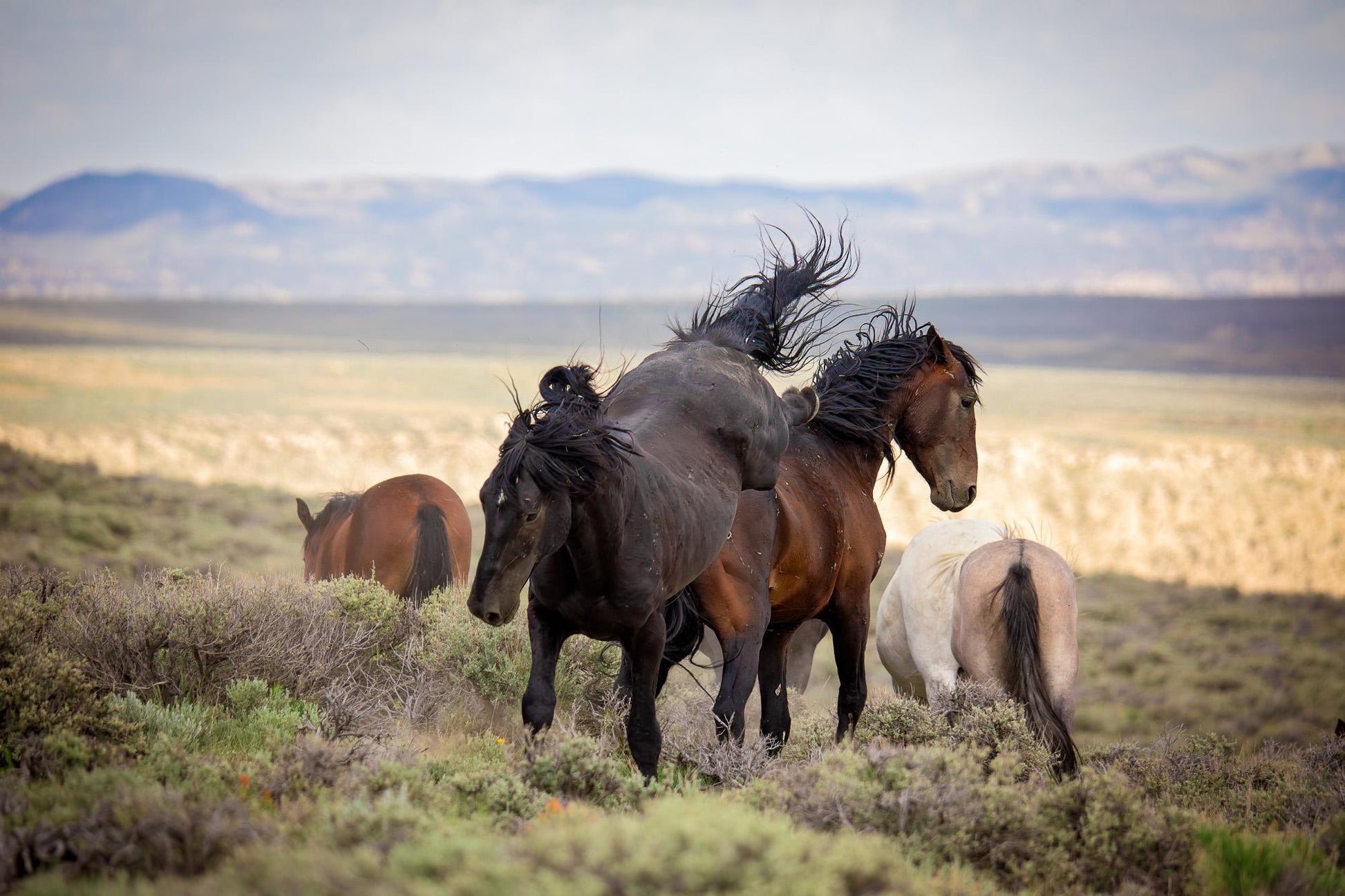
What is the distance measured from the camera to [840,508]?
206 inches

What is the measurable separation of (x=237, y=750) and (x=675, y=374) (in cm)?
230

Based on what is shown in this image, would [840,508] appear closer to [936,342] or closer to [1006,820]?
[936,342]

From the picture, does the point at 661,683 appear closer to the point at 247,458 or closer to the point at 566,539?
the point at 566,539

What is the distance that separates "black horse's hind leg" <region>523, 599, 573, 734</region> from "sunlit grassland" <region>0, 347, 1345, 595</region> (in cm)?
626

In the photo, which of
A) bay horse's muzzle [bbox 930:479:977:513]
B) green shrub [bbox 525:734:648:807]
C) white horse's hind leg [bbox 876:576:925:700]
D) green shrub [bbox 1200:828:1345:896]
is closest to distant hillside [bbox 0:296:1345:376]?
white horse's hind leg [bbox 876:576:925:700]

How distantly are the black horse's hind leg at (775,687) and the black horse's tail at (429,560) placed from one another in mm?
2662

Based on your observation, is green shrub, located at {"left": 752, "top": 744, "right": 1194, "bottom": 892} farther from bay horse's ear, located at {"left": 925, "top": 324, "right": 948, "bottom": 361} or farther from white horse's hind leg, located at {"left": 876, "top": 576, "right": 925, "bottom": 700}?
white horse's hind leg, located at {"left": 876, "top": 576, "right": 925, "bottom": 700}

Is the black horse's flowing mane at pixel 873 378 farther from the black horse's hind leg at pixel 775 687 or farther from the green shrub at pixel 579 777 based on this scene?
the green shrub at pixel 579 777

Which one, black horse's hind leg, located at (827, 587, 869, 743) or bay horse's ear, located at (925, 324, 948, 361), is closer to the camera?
black horse's hind leg, located at (827, 587, 869, 743)

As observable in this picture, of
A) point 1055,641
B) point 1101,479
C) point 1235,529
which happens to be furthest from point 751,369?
point 1101,479

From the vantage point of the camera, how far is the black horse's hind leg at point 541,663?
148 inches

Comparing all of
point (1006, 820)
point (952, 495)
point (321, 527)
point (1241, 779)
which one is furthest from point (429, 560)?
point (1241, 779)

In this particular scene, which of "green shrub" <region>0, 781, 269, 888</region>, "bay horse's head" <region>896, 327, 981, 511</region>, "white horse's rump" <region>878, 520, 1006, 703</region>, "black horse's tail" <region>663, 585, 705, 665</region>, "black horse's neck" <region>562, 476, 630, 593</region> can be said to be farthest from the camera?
"white horse's rump" <region>878, 520, 1006, 703</region>

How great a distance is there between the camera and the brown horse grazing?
7121 mm
